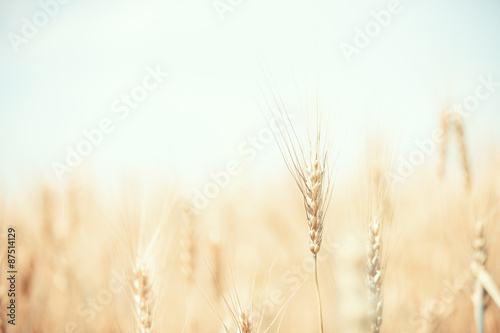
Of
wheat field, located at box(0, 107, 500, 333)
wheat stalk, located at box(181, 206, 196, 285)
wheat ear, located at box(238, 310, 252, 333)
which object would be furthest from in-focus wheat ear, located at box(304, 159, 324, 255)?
wheat stalk, located at box(181, 206, 196, 285)

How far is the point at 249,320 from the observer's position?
1173mm

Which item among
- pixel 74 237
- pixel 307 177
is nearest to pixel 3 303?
pixel 74 237

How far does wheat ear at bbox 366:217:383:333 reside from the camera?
1136 mm

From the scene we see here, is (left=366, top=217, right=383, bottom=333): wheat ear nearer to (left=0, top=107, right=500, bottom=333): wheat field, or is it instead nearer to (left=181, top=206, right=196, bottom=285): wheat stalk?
(left=0, top=107, right=500, bottom=333): wheat field

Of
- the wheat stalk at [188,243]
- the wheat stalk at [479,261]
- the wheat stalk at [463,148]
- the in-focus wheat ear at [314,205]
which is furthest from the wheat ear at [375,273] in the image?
the wheat stalk at [188,243]

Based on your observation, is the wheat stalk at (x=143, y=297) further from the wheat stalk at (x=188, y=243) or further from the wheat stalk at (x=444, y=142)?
the wheat stalk at (x=444, y=142)

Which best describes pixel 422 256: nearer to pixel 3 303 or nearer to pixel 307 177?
pixel 307 177

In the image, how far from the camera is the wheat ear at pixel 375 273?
1136 millimetres

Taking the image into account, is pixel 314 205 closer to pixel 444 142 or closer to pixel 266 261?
pixel 444 142

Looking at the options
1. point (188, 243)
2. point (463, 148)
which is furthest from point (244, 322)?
point (463, 148)

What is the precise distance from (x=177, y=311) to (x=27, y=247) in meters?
1.46

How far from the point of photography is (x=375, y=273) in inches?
47.1

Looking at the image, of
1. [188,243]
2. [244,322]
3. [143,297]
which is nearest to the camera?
[244,322]

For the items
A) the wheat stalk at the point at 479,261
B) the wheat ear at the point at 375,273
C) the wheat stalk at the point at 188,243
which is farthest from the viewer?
the wheat stalk at the point at 188,243
